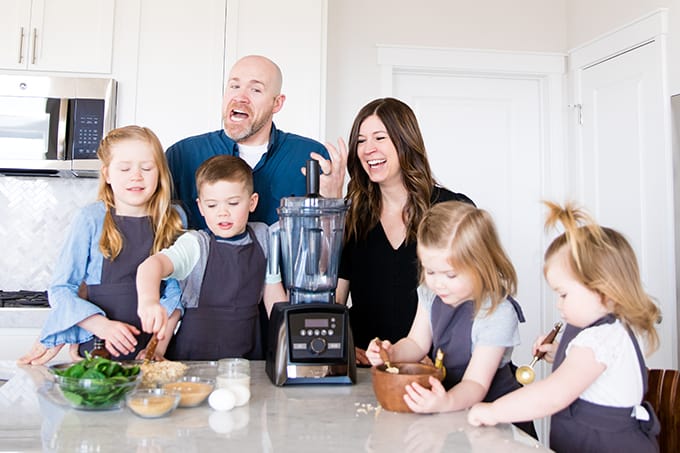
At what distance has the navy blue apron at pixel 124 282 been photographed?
1536 mm

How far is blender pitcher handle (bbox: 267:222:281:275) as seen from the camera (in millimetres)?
1453

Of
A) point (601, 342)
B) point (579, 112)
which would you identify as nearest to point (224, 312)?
point (601, 342)

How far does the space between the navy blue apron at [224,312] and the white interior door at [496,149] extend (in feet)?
6.83

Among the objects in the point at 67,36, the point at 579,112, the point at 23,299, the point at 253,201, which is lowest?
the point at 23,299

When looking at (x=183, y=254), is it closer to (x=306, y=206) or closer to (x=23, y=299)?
(x=306, y=206)

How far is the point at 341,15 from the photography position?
3354 millimetres

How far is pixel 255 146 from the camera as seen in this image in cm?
190

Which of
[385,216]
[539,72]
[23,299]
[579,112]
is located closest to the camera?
[385,216]

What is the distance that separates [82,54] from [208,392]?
2.14 metres

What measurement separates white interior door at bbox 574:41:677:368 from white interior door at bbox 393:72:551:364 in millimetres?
294

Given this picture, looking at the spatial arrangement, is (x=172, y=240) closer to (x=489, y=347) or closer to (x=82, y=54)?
(x=489, y=347)

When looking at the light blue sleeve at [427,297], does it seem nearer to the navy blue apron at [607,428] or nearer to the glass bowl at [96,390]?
the navy blue apron at [607,428]

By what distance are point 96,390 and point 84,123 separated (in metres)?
1.97

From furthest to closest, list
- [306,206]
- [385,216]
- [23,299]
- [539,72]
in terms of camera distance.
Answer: [539,72], [23,299], [385,216], [306,206]
